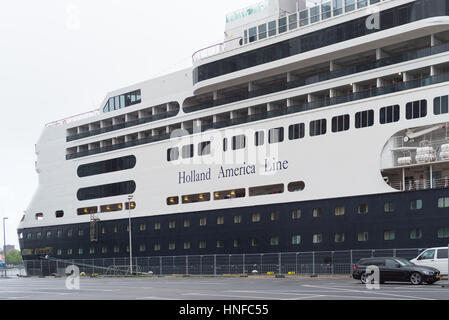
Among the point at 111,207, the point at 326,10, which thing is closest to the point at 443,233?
the point at 326,10

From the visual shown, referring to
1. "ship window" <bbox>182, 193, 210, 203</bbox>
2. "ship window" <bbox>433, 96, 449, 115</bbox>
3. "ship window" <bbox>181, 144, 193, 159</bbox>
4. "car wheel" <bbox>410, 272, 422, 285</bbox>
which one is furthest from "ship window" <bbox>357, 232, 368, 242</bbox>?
"ship window" <bbox>181, 144, 193, 159</bbox>

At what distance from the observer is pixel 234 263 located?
38500 millimetres

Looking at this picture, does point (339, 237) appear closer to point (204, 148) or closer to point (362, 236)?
point (362, 236)

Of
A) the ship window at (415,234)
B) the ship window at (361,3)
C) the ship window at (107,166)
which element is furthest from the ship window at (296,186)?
the ship window at (107,166)

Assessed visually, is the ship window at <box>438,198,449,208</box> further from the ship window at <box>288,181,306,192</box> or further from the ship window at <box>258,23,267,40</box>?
the ship window at <box>258,23,267,40</box>

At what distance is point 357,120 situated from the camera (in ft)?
111

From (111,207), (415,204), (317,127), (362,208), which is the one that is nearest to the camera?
(415,204)

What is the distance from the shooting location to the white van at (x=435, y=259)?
2719 cm

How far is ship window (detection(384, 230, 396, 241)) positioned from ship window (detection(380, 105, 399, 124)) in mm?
5768

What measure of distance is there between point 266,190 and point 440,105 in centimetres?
1210

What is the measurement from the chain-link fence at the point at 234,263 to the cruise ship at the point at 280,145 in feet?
1.66

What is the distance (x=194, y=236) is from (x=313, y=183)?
32.7 feet
